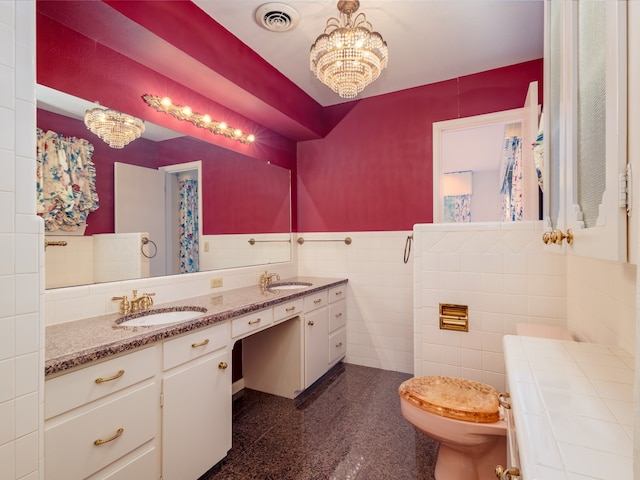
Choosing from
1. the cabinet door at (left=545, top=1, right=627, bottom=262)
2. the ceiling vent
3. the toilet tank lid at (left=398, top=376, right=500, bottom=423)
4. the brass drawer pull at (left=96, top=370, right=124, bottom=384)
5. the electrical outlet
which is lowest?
the toilet tank lid at (left=398, top=376, right=500, bottom=423)

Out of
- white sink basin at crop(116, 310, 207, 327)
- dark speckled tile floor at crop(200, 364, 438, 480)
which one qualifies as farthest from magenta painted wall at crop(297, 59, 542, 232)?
white sink basin at crop(116, 310, 207, 327)

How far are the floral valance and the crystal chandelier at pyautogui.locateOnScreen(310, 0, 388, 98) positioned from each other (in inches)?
51.0

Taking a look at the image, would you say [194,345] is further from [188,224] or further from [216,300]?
[188,224]

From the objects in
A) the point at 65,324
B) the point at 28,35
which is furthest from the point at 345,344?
the point at 28,35

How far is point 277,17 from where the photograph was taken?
6.25 feet

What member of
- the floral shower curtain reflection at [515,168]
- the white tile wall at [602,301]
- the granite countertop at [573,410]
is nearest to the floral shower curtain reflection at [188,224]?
the granite countertop at [573,410]

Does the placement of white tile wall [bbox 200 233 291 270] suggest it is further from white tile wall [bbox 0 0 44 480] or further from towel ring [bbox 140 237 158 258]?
white tile wall [bbox 0 0 44 480]

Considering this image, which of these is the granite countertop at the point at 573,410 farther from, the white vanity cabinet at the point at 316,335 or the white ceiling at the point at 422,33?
the white ceiling at the point at 422,33

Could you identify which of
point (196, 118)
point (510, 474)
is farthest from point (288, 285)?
point (510, 474)

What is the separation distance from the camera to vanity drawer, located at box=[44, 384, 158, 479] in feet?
3.38

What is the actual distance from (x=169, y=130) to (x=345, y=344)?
2.37 meters

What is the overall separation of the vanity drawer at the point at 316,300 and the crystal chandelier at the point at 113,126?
1575 millimetres

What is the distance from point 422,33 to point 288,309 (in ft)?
6.83

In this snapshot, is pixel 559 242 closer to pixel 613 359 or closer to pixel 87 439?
pixel 613 359
